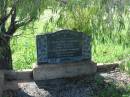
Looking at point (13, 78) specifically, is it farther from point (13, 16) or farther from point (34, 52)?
point (34, 52)

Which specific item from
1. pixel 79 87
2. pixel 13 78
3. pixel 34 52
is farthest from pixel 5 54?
pixel 34 52

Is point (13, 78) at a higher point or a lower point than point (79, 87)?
higher

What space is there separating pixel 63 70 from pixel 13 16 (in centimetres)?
132

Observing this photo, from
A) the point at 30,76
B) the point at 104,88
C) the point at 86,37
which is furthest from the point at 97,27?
the point at 30,76

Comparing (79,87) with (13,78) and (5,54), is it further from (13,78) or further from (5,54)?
(5,54)

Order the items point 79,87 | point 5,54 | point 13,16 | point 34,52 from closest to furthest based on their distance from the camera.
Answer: point 13,16 < point 5,54 < point 79,87 < point 34,52

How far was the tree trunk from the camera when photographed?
19.7 feet

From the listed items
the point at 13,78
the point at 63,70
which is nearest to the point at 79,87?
the point at 63,70

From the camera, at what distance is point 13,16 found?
5.70 m

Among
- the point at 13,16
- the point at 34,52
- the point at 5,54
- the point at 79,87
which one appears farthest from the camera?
the point at 34,52

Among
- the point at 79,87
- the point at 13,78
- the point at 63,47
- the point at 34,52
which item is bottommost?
the point at 79,87

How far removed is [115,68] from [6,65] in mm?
1949

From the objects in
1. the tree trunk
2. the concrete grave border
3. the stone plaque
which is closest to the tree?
the tree trunk

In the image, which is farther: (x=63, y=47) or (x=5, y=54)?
(x=63, y=47)
